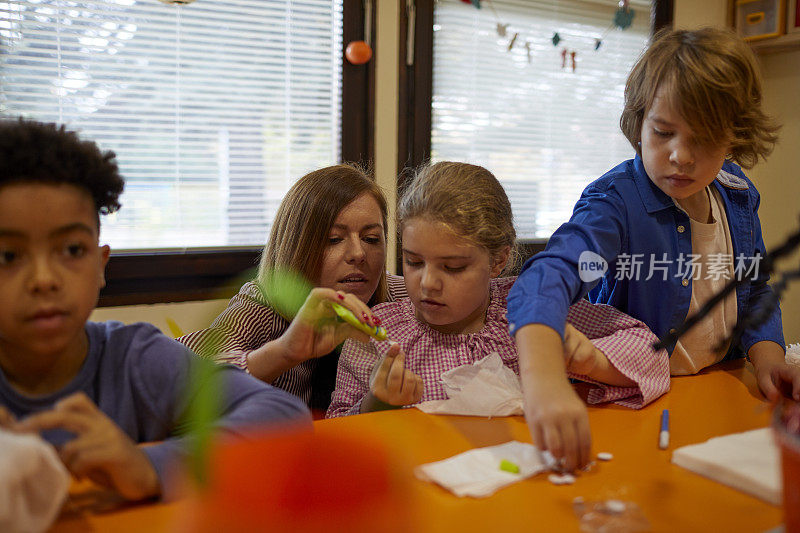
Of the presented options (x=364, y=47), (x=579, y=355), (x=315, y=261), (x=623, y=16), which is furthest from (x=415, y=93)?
(x=579, y=355)

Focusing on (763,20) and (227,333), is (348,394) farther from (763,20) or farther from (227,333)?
(763,20)

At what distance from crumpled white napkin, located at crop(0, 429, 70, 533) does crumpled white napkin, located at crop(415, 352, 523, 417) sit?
519 millimetres

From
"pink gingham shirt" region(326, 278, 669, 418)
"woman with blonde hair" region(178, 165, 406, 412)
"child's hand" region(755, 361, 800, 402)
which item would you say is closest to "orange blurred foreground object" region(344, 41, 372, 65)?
"woman with blonde hair" region(178, 165, 406, 412)

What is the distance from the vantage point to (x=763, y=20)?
9.90 ft

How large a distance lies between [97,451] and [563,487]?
1.55 ft

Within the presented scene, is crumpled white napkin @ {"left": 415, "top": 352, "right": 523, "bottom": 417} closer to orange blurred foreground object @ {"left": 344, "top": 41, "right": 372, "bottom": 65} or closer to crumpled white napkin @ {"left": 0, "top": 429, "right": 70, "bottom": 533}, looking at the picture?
crumpled white napkin @ {"left": 0, "top": 429, "right": 70, "bottom": 533}

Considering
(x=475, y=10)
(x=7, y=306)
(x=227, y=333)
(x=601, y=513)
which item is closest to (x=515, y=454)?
(x=601, y=513)

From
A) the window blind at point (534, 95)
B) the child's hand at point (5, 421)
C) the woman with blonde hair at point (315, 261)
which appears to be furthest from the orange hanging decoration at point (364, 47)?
the child's hand at point (5, 421)

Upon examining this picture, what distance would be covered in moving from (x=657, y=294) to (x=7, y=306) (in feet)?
3.42

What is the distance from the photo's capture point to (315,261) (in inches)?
54.1

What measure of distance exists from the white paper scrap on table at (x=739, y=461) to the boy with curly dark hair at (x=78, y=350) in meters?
0.47

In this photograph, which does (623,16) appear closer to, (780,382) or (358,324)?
(780,382)

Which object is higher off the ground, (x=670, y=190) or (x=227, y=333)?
(x=670, y=190)

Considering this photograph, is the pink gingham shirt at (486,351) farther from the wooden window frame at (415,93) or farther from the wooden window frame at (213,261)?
the wooden window frame at (415,93)
